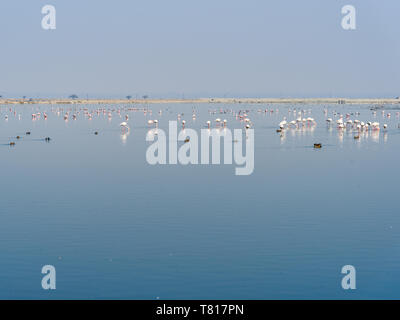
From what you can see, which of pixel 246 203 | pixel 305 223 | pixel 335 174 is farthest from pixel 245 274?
pixel 335 174

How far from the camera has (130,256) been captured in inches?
945

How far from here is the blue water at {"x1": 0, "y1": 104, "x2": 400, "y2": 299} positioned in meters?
21.1

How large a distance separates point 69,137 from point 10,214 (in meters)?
46.8

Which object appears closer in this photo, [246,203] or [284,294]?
[284,294]

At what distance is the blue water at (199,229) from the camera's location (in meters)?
21.1

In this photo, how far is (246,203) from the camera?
33.8 metres

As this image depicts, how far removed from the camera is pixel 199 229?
28.0m

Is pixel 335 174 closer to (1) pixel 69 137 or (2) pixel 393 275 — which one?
(2) pixel 393 275

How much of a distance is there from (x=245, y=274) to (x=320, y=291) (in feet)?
8.59

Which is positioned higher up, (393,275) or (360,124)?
(360,124)
